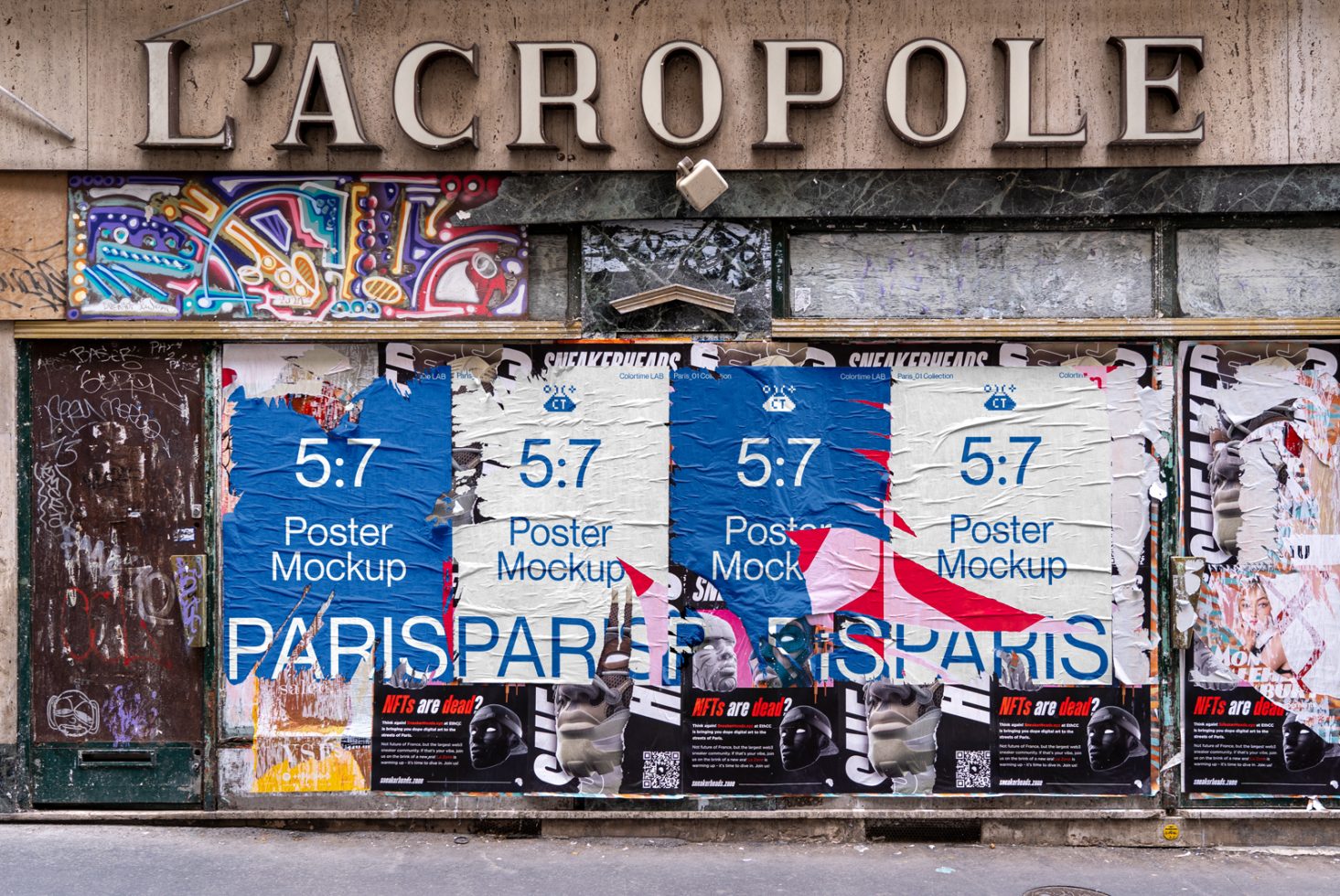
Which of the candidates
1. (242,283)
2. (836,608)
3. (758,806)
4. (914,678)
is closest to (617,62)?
(242,283)

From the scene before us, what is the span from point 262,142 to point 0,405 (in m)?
2.12

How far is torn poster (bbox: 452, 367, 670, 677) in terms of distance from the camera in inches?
236

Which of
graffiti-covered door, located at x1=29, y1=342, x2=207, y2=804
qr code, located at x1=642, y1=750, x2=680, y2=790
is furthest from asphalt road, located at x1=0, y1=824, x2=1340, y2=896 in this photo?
graffiti-covered door, located at x1=29, y1=342, x2=207, y2=804

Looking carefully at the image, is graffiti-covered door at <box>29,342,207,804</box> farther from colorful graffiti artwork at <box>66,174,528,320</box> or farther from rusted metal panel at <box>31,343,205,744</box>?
colorful graffiti artwork at <box>66,174,528,320</box>

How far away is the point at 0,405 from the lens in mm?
6023

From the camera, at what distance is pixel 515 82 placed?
5.93 meters

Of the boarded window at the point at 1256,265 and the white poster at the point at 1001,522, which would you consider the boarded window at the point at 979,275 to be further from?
the white poster at the point at 1001,522

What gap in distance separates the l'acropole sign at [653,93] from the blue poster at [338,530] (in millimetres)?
1438

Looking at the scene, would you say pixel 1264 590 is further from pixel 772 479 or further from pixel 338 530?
pixel 338 530

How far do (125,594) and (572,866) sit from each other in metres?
2.96

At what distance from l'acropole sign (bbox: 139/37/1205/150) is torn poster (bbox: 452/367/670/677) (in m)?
1.43

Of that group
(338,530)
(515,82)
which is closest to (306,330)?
(338,530)

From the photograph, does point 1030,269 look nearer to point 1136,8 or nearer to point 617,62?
point 1136,8

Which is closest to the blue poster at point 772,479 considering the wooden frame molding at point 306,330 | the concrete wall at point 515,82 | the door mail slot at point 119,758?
the wooden frame molding at point 306,330
